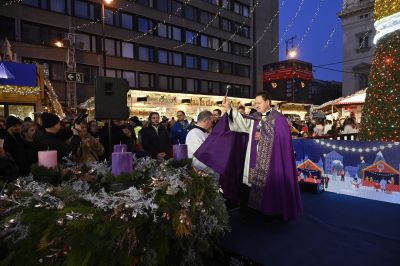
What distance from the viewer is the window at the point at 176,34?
35.3m

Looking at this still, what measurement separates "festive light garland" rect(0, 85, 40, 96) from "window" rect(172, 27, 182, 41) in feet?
80.3

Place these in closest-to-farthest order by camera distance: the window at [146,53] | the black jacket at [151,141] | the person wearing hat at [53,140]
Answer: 1. the person wearing hat at [53,140]
2. the black jacket at [151,141]
3. the window at [146,53]

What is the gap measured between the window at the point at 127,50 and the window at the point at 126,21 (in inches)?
70.4

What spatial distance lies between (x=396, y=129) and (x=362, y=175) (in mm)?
1047

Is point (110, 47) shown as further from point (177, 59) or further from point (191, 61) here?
point (191, 61)

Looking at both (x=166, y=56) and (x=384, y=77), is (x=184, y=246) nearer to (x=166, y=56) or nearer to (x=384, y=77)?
(x=384, y=77)

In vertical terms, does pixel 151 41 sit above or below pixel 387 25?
above

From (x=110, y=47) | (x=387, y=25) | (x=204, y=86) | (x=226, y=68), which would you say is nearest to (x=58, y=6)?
(x=110, y=47)

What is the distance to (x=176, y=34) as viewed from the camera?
117 feet

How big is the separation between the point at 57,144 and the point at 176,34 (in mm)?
33830

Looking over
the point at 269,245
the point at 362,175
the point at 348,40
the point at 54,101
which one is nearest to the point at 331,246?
the point at 269,245

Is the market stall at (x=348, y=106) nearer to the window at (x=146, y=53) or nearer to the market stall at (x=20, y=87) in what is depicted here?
the market stall at (x=20, y=87)

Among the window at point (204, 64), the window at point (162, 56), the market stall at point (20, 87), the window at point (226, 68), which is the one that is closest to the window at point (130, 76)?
the window at point (162, 56)

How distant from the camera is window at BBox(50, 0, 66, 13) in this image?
25.4 meters
